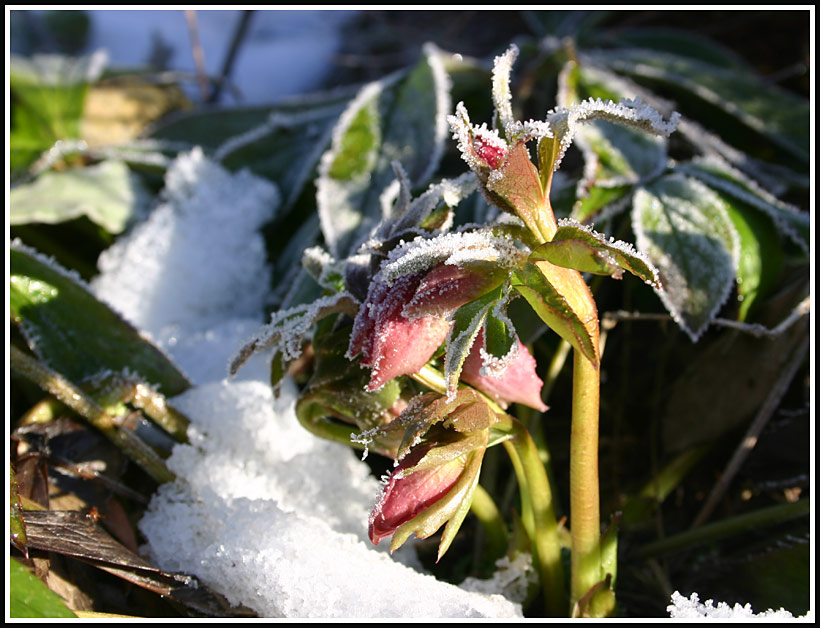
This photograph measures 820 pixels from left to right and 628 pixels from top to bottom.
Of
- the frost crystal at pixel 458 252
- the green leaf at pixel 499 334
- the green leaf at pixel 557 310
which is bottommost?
the green leaf at pixel 499 334

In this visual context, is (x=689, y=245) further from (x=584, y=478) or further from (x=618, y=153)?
(x=584, y=478)

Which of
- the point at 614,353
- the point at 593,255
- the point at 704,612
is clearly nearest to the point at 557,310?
the point at 593,255

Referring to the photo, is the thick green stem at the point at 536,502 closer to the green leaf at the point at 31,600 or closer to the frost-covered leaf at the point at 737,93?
the green leaf at the point at 31,600

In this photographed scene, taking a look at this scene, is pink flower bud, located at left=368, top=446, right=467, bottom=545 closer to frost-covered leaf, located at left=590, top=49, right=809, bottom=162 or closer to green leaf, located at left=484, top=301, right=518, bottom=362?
green leaf, located at left=484, top=301, right=518, bottom=362

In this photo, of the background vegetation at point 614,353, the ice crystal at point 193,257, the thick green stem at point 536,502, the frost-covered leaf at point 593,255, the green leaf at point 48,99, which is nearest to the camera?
the frost-covered leaf at point 593,255

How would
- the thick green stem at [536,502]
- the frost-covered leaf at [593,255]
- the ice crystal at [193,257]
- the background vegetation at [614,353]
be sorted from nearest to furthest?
1. the frost-covered leaf at [593,255]
2. the thick green stem at [536,502]
3. the background vegetation at [614,353]
4. the ice crystal at [193,257]

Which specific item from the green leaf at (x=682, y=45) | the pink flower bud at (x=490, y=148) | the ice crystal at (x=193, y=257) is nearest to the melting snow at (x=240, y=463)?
the ice crystal at (x=193, y=257)

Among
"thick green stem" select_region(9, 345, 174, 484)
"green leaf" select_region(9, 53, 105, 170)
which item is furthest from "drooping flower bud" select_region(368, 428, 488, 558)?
"green leaf" select_region(9, 53, 105, 170)
